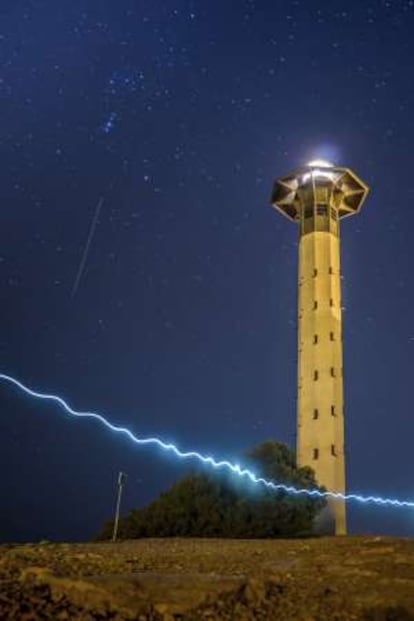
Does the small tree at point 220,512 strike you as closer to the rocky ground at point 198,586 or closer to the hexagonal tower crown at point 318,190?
the rocky ground at point 198,586

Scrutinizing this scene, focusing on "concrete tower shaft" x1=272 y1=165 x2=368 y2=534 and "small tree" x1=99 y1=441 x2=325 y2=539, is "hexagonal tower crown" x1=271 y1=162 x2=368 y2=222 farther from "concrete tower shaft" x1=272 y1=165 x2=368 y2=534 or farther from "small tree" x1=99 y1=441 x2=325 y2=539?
"small tree" x1=99 y1=441 x2=325 y2=539

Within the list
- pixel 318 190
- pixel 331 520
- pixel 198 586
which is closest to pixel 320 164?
pixel 318 190

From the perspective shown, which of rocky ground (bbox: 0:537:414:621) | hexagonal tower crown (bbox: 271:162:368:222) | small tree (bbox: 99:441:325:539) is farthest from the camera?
hexagonal tower crown (bbox: 271:162:368:222)

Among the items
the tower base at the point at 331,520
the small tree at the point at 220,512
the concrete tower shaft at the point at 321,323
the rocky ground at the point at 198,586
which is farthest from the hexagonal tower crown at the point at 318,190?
the rocky ground at the point at 198,586

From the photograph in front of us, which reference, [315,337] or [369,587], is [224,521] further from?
[315,337]

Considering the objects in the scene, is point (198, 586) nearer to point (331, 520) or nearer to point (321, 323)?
point (331, 520)

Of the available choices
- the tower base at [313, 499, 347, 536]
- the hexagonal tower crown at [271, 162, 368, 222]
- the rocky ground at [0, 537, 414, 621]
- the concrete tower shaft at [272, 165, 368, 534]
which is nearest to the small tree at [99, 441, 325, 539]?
the rocky ground at [0, 537, 414, 621]
